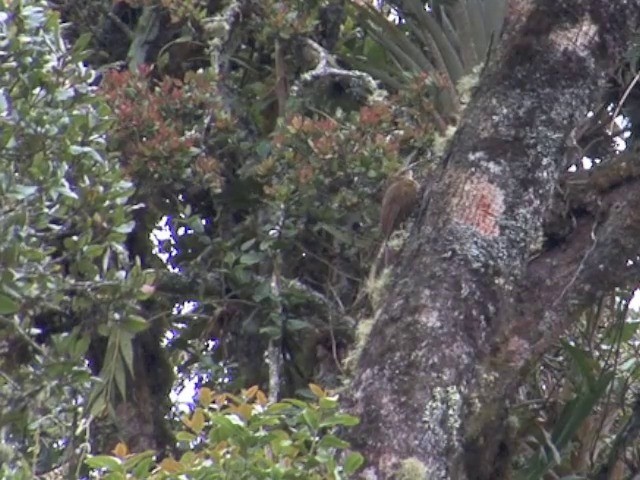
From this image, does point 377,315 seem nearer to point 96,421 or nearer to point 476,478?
point 476,478

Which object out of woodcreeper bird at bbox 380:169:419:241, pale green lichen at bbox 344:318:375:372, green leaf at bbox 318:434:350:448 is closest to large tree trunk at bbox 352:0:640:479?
pale green lichen at bbox 344:318:375:372

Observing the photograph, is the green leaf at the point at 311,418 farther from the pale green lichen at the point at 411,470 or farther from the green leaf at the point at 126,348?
the green leaf at the point at 126,348

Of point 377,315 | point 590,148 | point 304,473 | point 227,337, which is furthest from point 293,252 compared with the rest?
point 304,473

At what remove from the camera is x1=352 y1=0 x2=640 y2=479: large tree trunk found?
9.73ft

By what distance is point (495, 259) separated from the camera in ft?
10.4

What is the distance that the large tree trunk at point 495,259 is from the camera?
9.73 ft

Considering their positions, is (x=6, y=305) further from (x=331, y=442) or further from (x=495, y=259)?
(x=495, y=259)

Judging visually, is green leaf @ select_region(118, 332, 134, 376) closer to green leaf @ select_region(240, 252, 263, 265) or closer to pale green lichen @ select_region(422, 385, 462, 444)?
green leaf @ select_region(240, 252, 263, 265)

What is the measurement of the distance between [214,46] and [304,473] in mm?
2634

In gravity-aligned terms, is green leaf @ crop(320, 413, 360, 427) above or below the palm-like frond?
below

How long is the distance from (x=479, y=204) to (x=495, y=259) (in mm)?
145

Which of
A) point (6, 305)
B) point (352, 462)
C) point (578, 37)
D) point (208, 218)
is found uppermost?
point (578, 37)

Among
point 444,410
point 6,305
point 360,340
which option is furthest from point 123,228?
point 444,410

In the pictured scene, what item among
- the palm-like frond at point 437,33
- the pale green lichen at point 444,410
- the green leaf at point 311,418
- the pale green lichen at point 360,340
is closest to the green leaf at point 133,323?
the pale green lichen at point 360,340
